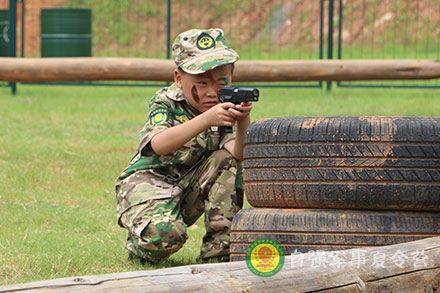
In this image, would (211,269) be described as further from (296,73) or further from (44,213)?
(296,73)

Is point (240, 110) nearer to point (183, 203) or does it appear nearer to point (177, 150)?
point (177, 150)

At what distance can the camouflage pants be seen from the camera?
3.45m

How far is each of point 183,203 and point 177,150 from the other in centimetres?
27

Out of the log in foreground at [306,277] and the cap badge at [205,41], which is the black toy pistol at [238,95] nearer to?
the cap badge at [205,41]

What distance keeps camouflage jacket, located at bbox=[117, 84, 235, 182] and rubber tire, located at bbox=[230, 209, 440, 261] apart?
0.73 m

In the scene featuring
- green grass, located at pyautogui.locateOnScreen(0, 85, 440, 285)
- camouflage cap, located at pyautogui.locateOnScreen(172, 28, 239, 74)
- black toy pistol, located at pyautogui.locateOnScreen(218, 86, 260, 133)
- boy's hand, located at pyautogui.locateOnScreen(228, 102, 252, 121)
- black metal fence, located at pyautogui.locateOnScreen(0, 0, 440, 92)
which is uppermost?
black metal fence, located at pyautogui.locateOnScreen(0, 0, 440, 92)

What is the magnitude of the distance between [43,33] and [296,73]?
885 centimetres

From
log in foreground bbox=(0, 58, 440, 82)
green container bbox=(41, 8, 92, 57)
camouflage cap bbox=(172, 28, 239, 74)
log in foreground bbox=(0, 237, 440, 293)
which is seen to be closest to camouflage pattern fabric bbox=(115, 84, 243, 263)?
camouflage cap bbox=(172, 28, 239, 74)

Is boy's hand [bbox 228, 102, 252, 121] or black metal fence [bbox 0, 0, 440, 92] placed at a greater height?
black metal fence [bbox 0, 0, 440, 92]

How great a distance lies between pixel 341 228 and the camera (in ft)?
9.37

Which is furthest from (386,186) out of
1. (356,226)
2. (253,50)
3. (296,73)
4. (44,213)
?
(253,50)

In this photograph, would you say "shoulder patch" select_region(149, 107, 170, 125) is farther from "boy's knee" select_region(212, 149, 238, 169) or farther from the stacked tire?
the stacked tire

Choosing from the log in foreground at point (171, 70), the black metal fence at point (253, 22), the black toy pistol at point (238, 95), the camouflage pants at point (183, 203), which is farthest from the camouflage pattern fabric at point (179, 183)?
the black metal fence at point (253, 22)

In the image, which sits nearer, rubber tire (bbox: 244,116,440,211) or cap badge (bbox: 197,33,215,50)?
rubber tire (bbox: 244,116,440,211)
